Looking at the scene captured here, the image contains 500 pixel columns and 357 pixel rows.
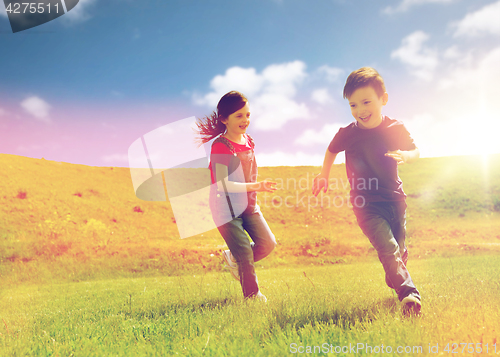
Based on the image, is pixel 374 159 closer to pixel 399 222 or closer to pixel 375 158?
pixel 375 158

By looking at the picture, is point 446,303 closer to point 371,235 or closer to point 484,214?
point 371,235

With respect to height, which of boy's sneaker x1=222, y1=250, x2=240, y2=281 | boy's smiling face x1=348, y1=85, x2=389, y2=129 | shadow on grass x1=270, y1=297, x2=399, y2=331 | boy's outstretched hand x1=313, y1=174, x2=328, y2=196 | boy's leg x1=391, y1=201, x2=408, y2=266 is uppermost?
boy's smiling face x1=348, y1=85, x2=389, y2=129

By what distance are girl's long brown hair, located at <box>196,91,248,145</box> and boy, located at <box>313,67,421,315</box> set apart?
49.0 inches

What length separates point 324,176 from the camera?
380cm

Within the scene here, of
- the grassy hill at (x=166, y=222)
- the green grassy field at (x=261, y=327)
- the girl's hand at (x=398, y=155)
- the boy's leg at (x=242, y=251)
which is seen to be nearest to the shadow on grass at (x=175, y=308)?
the green grassy field at (x=261, y=327)

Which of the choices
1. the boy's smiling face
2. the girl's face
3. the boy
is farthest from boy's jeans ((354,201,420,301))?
the girl's face

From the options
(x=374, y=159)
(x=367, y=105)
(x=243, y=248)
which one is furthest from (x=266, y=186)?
(x=367, y=105)

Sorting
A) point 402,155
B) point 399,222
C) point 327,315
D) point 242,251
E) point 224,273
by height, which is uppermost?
point 402,155

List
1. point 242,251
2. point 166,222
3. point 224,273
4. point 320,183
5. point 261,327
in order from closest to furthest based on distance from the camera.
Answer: point 261,327
point 320,183
point 242,251
point 224,273
point 166,222

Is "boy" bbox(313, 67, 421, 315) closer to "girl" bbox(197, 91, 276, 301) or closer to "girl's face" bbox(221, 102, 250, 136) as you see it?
"girl" bbox(197, 91, 276, 301)

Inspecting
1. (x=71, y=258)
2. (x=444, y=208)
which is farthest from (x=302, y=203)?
(x=71, y=258)

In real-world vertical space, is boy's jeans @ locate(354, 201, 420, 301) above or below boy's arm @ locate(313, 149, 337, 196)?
below

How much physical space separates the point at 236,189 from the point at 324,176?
1.03 metres

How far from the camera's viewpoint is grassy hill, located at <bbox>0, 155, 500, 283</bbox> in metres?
11.9
